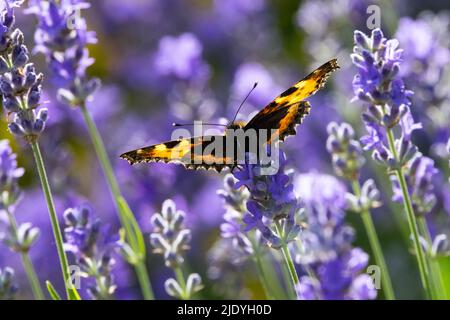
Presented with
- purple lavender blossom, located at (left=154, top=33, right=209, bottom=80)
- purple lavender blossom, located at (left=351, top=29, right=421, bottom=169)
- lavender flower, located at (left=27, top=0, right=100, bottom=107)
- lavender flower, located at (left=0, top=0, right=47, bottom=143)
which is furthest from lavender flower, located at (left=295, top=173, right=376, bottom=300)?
A: purple lavender blossom, located at (left=154, top=33, right=209, bottom=80)

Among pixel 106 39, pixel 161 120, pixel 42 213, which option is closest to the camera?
pixel 42 213

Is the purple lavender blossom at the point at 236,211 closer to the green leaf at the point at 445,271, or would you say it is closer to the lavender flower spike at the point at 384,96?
the lavender flower spike at the point at 384,96

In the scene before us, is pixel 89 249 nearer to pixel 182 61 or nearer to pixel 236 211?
pixel 236 211

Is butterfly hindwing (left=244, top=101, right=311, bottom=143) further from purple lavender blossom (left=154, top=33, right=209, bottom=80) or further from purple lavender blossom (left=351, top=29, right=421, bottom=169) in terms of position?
purple lavender blossom (left=154, top=33, right=209, bottom=80)

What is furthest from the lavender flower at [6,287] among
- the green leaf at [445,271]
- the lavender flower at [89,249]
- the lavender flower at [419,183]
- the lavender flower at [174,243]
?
the green leaf at [445,271]

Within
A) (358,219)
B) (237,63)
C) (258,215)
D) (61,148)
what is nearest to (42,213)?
(61,148)
